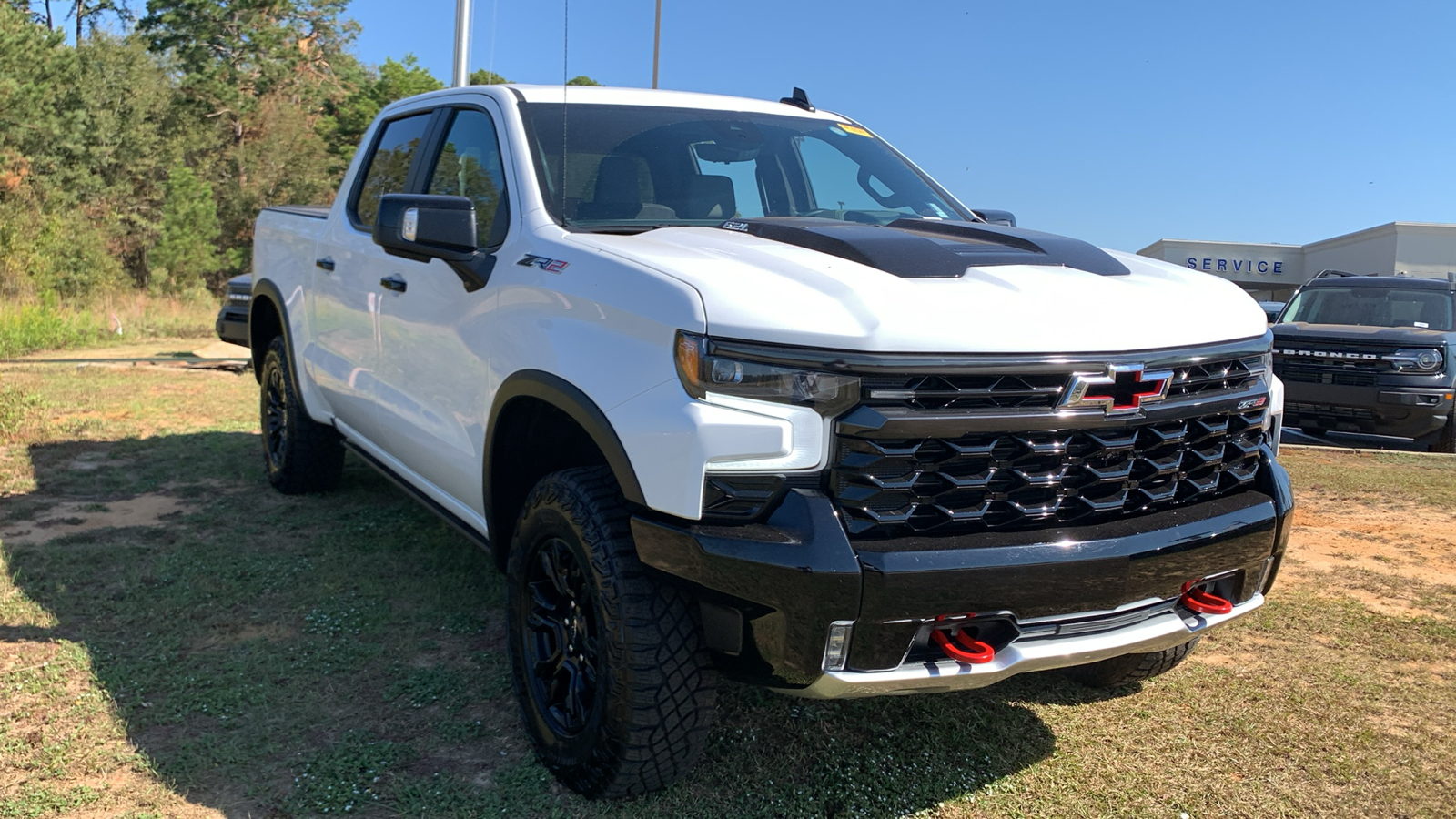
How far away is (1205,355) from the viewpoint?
2.77m

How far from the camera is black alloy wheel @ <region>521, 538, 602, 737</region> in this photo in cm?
287

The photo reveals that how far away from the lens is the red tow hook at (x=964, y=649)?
8.15 feet

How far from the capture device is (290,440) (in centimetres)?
586

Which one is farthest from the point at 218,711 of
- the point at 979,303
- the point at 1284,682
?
the point at 1284,682

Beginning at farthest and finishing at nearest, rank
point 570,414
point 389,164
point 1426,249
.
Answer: point 1426,249, point 389,164, point 570,414

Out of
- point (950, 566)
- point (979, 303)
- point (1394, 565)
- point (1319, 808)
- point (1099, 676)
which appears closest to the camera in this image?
point (950, 566)

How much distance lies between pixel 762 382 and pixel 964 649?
771 millimetres

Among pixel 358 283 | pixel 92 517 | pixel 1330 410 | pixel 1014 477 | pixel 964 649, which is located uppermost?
pixel 358 283

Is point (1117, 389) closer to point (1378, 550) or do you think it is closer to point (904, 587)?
point (904, 587)

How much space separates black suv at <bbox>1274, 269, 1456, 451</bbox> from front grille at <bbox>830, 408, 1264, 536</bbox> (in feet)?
26.7

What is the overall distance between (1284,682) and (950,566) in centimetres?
217

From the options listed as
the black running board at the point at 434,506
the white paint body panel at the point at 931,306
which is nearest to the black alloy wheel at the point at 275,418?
the black running board at the point at 434,506

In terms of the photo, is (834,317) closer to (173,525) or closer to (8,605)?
(8,605)

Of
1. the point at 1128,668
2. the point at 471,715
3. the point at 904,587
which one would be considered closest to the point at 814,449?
the point at 904,587
